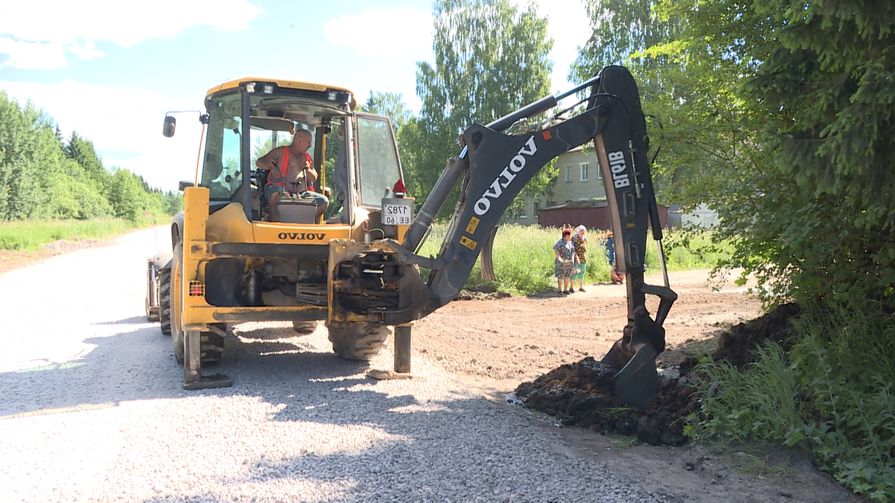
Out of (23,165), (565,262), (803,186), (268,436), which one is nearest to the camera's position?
(803,186)

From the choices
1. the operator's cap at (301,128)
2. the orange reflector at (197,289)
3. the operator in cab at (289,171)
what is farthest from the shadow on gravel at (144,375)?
the operator's cap at (301,128)

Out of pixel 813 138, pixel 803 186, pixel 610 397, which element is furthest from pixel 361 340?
pixel 813 138

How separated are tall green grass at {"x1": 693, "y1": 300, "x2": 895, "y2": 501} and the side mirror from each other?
19.1ft

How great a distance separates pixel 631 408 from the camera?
5.68 m

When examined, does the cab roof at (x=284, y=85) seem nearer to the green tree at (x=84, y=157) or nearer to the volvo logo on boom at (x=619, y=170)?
the volvo logo on boom at (x=619, y=170)

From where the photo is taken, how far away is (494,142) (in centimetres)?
585

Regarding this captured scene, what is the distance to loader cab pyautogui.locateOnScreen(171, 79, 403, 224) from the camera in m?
7.26

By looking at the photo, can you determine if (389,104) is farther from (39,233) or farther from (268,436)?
(268,436)

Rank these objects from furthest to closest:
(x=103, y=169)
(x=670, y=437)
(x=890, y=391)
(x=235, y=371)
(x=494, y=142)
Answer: (x=103, y=169) → (x=235, y=371) → (x=494, y=142) → (x=670, y=437) → (x=890, y=391)

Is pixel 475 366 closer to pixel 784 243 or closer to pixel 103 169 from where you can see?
pixel 784 243

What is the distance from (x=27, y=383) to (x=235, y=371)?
6.49 feet

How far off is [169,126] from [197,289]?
1.91 m

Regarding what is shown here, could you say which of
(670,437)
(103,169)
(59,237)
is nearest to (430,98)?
(59,237)

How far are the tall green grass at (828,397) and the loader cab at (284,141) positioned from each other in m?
4.18
